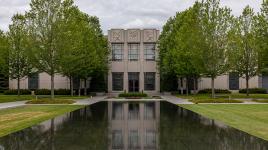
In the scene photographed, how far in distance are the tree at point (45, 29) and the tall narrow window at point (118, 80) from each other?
1132 inches

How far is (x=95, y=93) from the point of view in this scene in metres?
62.4

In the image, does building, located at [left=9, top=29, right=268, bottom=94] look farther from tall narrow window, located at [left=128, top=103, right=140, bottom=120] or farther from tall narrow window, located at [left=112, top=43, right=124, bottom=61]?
tall narrow window, located at [left=128, top=103, right=140, bottom=120]

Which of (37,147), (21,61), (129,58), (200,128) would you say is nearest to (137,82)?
(129,58)

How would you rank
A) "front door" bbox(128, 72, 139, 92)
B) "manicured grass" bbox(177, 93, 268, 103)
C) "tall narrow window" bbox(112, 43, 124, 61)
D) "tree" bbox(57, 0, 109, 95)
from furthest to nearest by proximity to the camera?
"tall narrow window" bbox(112, 43, 124, 61), "front door" bbox(128, 72, 139, 92), "tree" bbox(57, 0, 109, 95), "manicured grass" bbox(177, 93, 268, 103)

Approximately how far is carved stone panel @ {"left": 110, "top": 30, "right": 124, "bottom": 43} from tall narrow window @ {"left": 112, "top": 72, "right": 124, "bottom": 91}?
18.7 ft

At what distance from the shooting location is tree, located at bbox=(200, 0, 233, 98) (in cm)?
4053

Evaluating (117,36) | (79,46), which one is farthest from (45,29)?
(117,36)

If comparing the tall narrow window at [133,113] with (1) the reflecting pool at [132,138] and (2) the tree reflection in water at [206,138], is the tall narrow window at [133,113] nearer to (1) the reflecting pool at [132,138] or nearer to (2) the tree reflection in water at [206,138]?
(1) the reflecting pool at [132,138]

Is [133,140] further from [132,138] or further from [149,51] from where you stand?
[149,51]

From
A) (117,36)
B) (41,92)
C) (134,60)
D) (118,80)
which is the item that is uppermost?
(117,36)

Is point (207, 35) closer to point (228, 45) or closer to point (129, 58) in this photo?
point (228, 45)

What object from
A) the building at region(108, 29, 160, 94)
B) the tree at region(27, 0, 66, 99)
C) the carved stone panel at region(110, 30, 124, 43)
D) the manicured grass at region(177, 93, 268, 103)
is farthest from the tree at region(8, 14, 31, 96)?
the manicured grass at region(177, 93, 268, 103)

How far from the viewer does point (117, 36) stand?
220 feet

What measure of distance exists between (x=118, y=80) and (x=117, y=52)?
485cm
